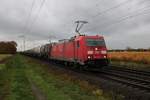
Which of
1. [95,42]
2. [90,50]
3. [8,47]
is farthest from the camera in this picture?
[8,47]

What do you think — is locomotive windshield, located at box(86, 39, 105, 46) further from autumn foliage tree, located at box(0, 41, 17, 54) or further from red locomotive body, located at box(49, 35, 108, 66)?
autumn foliage tree, located at box(0, 41, 17, 54)

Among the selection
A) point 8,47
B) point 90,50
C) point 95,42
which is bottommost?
point 90,50

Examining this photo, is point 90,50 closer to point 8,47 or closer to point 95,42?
point 95,42

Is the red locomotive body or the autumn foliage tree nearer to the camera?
the red locomotive body

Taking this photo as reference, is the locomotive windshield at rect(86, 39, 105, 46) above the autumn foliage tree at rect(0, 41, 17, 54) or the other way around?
the other way around

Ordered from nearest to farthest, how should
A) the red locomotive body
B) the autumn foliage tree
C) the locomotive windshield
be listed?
the red locomotive body → the locomotive windshield → the autumn foliage tree

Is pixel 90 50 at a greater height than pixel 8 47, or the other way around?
pixel 8 47

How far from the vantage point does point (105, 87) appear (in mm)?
16188

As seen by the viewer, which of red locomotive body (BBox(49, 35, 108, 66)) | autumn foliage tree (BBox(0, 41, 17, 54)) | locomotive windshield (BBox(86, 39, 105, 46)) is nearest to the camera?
red locomotive body (BBox(49, 35, 108, 66))

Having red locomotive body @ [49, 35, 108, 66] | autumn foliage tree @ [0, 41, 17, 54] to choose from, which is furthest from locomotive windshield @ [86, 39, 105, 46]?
autumn foliage tree @ [0, 41, 17, 54]

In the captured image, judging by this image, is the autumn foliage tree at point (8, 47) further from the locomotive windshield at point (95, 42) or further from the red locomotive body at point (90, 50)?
the locomotive windshield at point (95, 42)

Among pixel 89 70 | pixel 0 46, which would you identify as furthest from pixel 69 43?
pixel 0 46

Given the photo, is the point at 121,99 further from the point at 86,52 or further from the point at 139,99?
the point at 86,52

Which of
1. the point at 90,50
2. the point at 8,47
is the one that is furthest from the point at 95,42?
the point at 8,47
